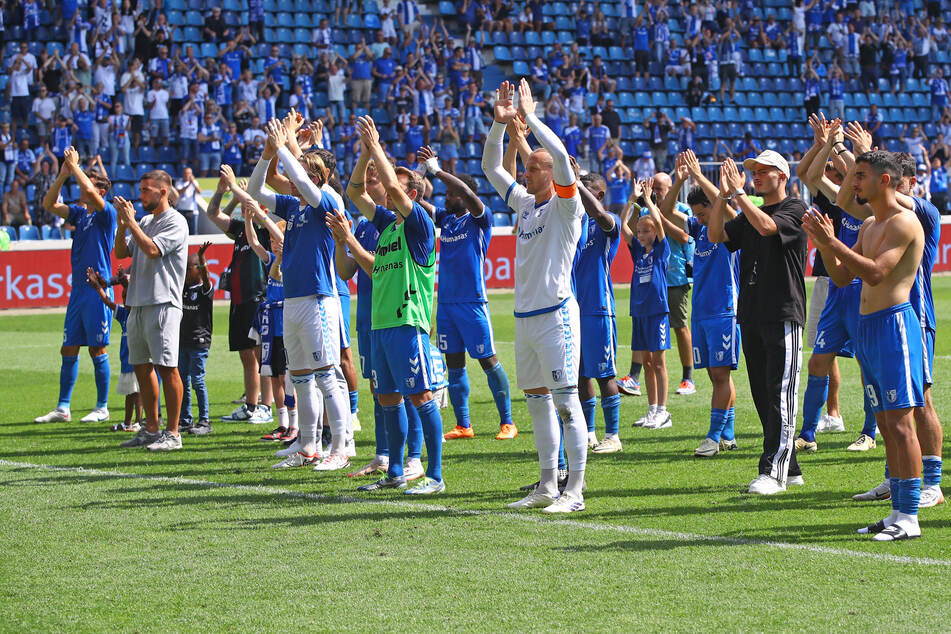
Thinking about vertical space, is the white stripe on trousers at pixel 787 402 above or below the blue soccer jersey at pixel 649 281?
below

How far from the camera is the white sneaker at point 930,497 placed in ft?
24.3

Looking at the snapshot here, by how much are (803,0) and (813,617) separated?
122 feet

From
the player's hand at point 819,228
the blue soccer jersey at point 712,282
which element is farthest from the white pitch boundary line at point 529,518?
the blue soccer jersey at point 712,282

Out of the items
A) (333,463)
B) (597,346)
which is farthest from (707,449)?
(333,463)

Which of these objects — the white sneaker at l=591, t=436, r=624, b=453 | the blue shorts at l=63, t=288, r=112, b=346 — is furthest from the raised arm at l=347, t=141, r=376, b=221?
the blue shorts at l=63, t=288, r=112, b=346

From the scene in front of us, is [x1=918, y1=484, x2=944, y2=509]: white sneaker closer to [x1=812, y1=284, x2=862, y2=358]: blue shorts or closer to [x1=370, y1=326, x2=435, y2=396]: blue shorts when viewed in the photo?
[x1=812, y1=284, x2=862, y2=358]: blue shorts

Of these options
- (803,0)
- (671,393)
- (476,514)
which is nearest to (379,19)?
(803,0)

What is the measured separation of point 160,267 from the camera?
1042 centimetres

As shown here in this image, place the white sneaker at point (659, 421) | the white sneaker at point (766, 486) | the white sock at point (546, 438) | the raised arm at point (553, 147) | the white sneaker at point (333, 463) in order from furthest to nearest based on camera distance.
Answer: the white sneaker at point (659, 421)
the white sneaker at point (333, 463)
the white sneaker at point (766, 486)
the white sock at point (546, 438)
the raised arm at point (553, 147)

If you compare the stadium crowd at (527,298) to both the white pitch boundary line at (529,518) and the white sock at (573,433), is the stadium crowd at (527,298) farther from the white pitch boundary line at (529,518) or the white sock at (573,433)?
the white pitch boundary line at (529,518)

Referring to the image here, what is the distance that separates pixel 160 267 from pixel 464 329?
8.26ft

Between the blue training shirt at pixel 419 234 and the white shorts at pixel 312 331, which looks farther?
the white shorts at pixel 312 331

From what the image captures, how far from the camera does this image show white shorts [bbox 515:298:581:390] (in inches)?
299

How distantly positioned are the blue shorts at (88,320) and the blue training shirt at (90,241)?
0.08 metres
